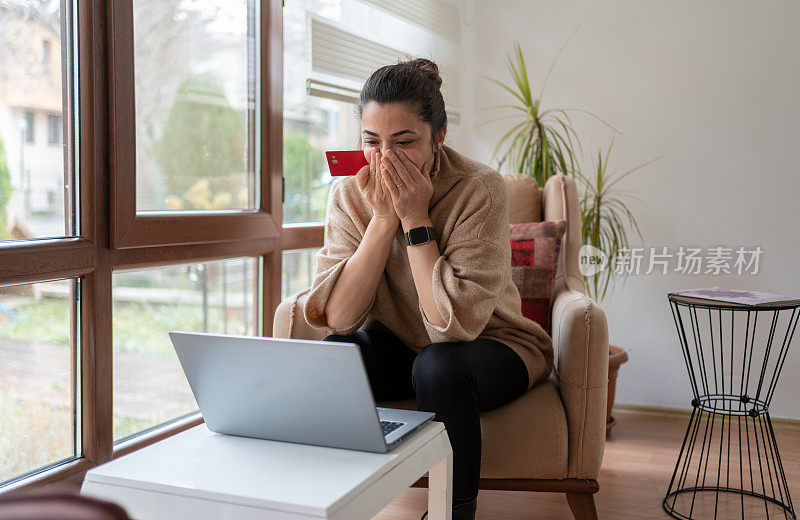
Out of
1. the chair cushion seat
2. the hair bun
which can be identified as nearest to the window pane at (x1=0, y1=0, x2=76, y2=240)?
the hair bun

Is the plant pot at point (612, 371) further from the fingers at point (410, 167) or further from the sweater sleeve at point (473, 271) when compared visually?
the fingers at point (410, 167)

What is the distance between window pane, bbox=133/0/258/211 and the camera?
1871mm

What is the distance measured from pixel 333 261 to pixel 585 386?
623 millimetres

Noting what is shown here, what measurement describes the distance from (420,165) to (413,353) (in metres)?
0.43

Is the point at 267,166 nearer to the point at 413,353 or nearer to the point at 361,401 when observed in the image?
the point at 413,353

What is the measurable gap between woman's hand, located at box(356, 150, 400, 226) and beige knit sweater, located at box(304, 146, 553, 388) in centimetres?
9

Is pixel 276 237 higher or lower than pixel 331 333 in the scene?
higher

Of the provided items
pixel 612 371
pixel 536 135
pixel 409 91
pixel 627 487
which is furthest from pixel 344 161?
pixel 536 135

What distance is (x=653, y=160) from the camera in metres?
2.93

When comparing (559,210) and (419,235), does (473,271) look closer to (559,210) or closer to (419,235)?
(419,235)

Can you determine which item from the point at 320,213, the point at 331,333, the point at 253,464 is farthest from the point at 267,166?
the point at 253,464

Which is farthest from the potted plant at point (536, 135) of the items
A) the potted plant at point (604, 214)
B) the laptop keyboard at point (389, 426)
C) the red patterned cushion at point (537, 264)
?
the laptop keyboard at point (389, 426)

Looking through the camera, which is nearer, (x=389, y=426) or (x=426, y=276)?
(x=389, y=426)

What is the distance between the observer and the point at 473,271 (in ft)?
5.10
